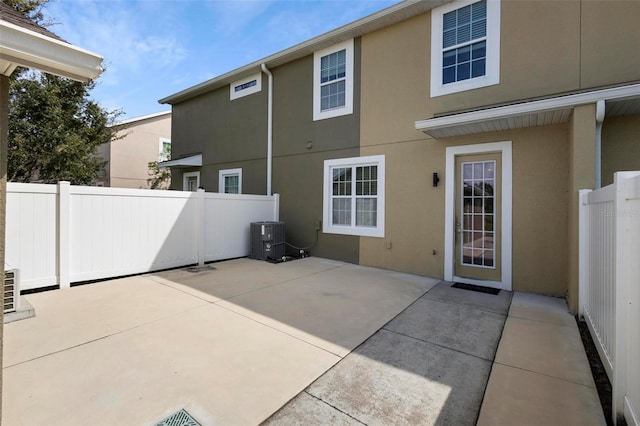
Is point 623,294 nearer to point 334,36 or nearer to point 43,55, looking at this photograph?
point 43,55

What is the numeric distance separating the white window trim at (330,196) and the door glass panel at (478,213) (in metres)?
1.75

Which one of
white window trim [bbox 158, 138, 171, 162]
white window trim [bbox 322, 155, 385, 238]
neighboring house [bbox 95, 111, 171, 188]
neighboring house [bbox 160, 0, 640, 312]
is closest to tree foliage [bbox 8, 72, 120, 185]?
neighboring house [bbox 95, 111, 171, 188]

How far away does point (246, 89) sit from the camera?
10.0m

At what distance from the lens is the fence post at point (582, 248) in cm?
398

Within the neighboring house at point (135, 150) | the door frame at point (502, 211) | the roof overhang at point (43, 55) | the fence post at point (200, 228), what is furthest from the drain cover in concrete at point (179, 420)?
the neighboring house at point (135, 150)

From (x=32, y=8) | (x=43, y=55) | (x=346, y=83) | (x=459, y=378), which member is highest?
(x=32, y=8)

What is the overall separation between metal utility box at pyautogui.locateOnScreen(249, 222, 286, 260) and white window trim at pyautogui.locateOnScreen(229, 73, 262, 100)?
454cm

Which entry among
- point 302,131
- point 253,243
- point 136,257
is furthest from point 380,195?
point 136,257

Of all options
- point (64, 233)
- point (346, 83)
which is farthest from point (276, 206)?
point (64, 233)

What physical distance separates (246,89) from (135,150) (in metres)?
9.10

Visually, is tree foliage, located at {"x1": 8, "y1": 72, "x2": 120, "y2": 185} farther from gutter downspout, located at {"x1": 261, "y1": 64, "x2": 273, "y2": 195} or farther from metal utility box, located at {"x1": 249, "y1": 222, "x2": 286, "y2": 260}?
metal utility box, located at {"x1": 249, "y1": 222, "x2": 286, "y2": 260}

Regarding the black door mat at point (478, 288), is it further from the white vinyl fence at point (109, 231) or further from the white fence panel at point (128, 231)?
the white fence panel at point (128, 231)

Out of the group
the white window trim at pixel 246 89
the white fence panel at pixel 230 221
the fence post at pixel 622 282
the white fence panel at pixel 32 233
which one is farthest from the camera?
the white window trim at pixel 246 89

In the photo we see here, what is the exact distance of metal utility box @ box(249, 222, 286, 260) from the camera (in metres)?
7.98
